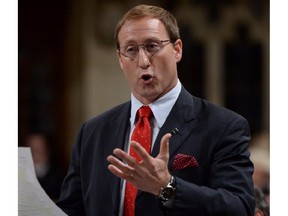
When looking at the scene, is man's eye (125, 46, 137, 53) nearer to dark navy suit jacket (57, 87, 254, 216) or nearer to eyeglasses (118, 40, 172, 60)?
eyeglasses (118, 40, 172, 60)

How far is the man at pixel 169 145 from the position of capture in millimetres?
1661

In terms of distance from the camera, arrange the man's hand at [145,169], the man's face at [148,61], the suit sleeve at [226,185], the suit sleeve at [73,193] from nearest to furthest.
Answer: the man's hand at [145,169] → the suit sleeve at [226,185] → the man's face at [148,61] → the suit sleeve at [73,193]

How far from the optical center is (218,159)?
67.3 inches

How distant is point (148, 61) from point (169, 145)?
18 cm

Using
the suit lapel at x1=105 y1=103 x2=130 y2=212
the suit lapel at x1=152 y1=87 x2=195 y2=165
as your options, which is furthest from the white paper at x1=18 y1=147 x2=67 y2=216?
the suit lapel at x1=152 y1=87 x2=195 y2=165

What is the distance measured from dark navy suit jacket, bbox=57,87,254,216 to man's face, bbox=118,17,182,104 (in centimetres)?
8

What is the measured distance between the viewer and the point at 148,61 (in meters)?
1.74

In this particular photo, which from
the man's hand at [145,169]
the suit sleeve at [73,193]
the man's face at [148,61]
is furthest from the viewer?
the suit sleeve at [73,193]

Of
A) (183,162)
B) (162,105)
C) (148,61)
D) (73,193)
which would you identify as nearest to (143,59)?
(148,61)

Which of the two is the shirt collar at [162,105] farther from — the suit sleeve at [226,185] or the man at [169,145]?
the suit sleeve at [226,185]

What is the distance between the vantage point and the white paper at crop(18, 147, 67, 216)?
1707 millimetres

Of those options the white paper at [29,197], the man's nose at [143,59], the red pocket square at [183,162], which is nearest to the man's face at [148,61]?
the man's nose at [143,59]

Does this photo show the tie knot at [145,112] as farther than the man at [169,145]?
Yes
